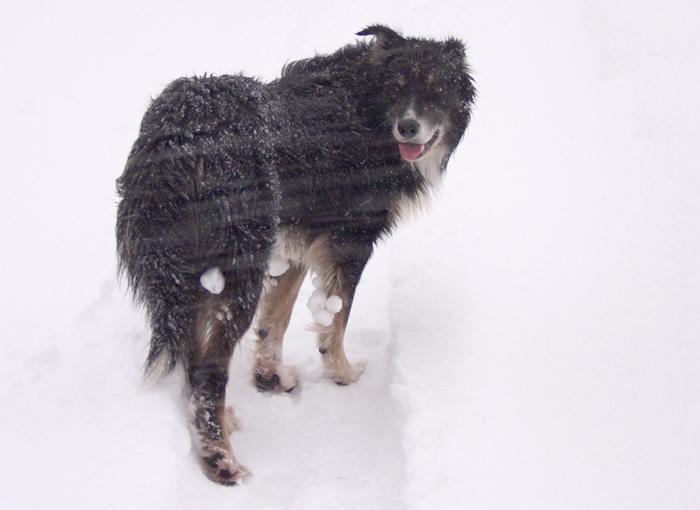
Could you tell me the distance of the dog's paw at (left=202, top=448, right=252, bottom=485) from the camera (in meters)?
2.34

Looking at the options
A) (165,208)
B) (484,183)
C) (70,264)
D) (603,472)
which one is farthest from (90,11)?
(603,472)

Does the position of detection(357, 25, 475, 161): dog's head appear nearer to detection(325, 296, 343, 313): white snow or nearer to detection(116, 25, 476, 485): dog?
detection(116, 25, 476, 485): dog

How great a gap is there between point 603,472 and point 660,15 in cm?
666

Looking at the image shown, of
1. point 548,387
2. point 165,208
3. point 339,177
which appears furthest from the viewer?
point 339,177

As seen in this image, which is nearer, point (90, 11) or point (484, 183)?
point (484, 183)

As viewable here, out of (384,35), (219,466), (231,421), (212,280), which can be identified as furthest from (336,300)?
(384,35)

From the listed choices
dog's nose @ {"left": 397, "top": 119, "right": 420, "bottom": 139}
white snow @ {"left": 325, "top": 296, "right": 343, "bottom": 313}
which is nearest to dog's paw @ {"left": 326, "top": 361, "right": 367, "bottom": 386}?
white snow @ {"left": 325, "top": 296, "right": 343, "bottom": 313}

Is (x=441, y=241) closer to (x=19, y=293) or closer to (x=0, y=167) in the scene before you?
(x=19, y=293)

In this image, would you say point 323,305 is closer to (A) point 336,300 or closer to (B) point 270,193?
(A) point 336,300

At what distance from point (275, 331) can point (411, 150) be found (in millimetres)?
1474

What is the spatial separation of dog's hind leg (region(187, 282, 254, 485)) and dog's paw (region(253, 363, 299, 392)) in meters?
0.77

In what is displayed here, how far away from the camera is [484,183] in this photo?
5156mm

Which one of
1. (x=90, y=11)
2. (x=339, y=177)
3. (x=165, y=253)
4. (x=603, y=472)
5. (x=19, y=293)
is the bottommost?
(x=603, y=472)

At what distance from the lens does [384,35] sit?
3.03 meters
